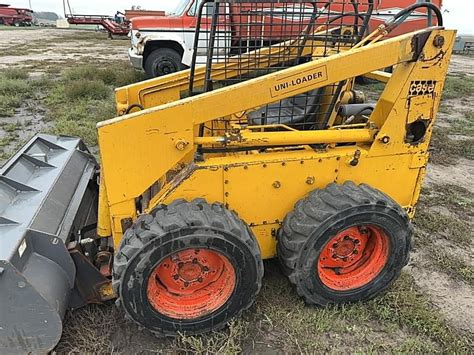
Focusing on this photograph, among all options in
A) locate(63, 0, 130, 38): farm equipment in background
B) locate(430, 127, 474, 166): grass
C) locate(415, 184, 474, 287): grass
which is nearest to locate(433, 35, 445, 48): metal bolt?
→ locate(415, 184, 474, 287): grass

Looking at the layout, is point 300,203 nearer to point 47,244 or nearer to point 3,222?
point 47,244

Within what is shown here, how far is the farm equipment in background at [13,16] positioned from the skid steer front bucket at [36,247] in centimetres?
5180

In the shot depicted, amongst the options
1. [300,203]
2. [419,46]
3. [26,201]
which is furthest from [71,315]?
[419,46]

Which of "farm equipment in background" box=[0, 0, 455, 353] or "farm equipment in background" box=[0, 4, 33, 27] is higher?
"farm equipment in background" box=[0, 0, 455, 353]

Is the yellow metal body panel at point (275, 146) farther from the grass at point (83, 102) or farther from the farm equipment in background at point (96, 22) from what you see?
the farm equipment in background at point (96, 22)

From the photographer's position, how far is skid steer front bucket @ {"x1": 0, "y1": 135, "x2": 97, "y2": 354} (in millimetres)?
2111

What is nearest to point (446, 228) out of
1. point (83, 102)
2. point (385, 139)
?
point (385, 139)

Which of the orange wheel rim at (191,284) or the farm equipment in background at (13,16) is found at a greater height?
the orange wheel rim at (191,284)

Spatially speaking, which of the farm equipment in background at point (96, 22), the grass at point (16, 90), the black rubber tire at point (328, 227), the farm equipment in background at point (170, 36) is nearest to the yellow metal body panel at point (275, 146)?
the black rubber tire at point (328, 227)

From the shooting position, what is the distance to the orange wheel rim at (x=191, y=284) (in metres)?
2.49

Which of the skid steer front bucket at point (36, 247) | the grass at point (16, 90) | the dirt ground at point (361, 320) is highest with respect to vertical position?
the skid steer front bucket at point (36, 247)

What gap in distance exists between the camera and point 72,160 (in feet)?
11.7

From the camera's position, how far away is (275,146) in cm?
272

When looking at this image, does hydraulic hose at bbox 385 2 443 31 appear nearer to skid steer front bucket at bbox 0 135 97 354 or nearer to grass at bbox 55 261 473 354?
grass at bbox 55 261 473 354
